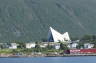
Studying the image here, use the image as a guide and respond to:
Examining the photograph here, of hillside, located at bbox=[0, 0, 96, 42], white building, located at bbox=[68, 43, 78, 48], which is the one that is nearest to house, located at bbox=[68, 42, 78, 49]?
→ white building, located at bbox=[68, 43, 78, 48]

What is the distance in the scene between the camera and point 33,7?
7677 inches

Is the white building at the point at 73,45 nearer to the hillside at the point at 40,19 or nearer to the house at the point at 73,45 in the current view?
the house at the point at 73,45

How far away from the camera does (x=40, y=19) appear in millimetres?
186625

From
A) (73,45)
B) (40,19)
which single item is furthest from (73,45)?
(40,19)

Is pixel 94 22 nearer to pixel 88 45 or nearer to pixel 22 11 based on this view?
pixel 22 11

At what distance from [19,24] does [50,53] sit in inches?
3325

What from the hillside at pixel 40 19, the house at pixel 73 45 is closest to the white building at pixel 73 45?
the house at pixel 73 45

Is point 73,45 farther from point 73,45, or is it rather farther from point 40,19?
point 40,19

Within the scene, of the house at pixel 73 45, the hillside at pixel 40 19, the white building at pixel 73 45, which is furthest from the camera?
the hillside at pixel 40 19

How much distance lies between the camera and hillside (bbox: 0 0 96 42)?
6929 inches

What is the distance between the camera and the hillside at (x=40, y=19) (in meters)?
176

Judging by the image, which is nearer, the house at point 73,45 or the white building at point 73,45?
the house at point 73,45

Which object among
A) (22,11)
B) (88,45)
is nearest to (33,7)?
(22,11)

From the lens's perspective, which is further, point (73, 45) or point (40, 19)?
point (40, 19)
